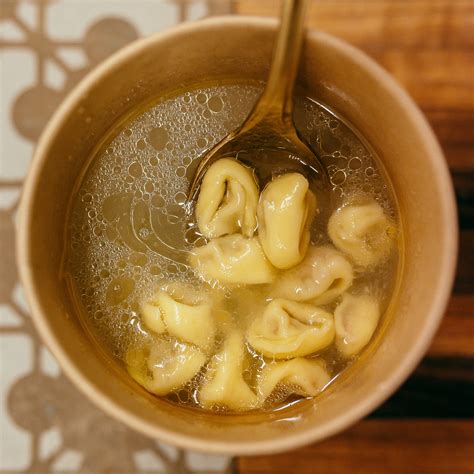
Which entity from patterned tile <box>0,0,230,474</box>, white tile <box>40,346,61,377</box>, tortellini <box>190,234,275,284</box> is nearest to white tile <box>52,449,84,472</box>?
patterned tile <box>0,0,230,474</box>

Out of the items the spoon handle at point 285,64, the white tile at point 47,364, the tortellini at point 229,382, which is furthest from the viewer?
the white tile at point 47,364

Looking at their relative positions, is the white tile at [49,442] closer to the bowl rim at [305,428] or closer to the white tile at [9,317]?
the white tile at [9,317]

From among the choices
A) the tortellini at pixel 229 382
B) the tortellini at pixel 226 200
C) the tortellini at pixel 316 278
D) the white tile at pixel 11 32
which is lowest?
the tortellini at pixel 229 382

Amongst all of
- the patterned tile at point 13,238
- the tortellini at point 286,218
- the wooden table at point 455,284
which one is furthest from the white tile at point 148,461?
the tortellini at point 286,218

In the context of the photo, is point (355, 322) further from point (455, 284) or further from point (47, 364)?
point (47, 364)

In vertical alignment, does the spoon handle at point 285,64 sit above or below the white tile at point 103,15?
below

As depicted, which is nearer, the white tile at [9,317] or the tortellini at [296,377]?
the tortellini at [296,377]

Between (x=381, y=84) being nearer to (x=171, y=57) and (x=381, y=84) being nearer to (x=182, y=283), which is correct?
(x=171, y=57)

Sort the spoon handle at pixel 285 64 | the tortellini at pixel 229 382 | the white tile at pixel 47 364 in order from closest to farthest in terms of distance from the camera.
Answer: the spoon handle at pixel 285 64, the tortellini at pixel 229 382, the white tile at pixel 47 364

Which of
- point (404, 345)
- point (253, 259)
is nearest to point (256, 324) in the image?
point (253, 259)
